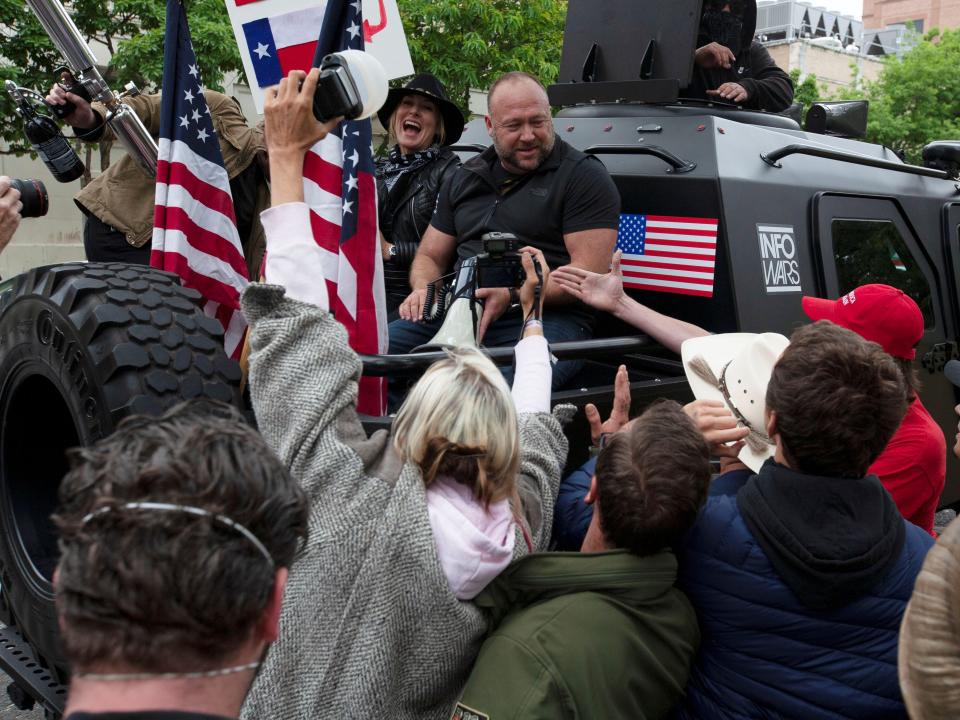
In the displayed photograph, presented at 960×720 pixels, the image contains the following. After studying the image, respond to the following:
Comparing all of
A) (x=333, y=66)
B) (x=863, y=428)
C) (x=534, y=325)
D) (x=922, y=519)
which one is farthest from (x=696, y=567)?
(x=333, y=66)

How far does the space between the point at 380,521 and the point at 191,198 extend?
6.46 ft

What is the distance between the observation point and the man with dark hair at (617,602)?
2031mm

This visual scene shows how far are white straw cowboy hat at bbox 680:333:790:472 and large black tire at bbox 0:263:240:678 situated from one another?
141 cm

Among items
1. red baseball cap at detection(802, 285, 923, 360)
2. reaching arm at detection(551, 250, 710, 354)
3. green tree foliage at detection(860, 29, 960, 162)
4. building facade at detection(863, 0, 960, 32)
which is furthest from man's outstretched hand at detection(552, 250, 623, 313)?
building facade at detection(863, 0, 960, 32)

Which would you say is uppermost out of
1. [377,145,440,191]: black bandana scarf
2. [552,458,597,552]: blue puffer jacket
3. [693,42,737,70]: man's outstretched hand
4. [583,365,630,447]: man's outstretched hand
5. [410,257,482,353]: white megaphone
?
[693,42,737,70]: man's outstretched hand

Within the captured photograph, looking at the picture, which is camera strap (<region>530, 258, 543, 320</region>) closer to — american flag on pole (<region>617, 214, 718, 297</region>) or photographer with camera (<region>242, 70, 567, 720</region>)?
photographer with camera (<region>242, 70, 567, 720</region>)

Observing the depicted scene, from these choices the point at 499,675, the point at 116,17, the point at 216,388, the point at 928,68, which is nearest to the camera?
the point at 499,675

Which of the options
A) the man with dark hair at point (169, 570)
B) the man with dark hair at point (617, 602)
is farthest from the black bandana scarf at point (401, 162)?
the man with dark hair at point (169, 570)

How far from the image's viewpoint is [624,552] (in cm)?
219

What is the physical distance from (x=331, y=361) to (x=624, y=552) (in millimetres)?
769

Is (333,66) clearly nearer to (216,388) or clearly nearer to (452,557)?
(216,388)

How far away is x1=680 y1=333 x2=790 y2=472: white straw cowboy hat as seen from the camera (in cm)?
291

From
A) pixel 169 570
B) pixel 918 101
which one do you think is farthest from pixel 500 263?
pixel 918 101

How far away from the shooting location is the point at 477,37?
44.3ft
